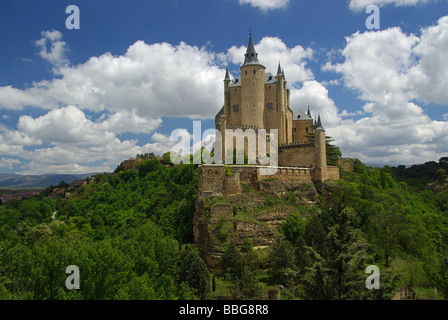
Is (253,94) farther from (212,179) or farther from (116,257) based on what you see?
(116,257)

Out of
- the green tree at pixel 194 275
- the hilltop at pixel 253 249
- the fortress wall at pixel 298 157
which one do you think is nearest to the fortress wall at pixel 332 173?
the hilltop at pixel 253 249

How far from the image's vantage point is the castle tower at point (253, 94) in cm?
5256

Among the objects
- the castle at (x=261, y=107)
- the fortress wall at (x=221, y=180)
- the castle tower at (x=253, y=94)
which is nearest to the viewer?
the fortress wall at (x=221, y=180)

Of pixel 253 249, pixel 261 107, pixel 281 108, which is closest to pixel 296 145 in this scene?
pixel 281 108

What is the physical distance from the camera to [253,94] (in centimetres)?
5278

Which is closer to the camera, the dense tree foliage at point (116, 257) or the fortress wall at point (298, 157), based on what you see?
the dense tree foliage at point (116, 257)

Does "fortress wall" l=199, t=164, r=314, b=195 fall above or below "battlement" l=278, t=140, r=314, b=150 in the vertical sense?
below

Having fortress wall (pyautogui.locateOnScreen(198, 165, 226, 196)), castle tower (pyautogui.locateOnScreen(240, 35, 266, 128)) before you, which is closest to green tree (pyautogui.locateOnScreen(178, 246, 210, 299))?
fortress wall (pyautogui.locateOnScreen(198, 165, 226, 196))

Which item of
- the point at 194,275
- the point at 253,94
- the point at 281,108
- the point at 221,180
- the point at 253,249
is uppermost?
the point at 253,94

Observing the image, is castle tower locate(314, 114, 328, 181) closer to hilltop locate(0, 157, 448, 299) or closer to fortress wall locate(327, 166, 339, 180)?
fortress wall locate(327, 166, 339, 180)

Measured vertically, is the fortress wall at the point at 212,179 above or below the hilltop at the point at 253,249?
above

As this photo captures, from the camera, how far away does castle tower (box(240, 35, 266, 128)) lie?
5256cm

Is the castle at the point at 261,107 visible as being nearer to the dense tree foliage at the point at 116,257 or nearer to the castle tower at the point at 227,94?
the castle tower at the point at 227,94
